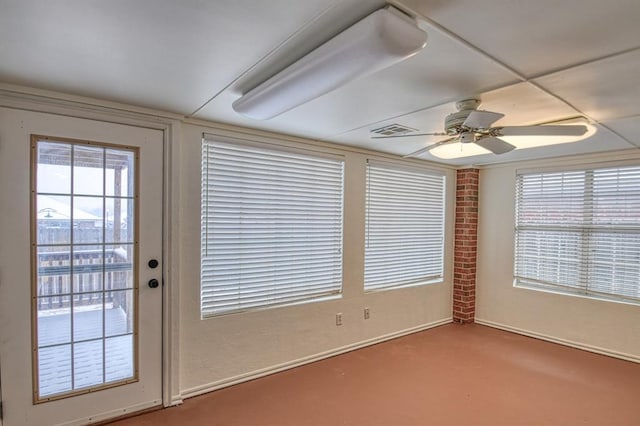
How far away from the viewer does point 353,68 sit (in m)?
1.42

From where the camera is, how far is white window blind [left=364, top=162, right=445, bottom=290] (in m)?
3.94

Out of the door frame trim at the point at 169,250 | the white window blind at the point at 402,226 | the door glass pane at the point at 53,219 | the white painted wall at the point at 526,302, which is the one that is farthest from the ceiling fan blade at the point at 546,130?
the door glass pane at the point at 53,219

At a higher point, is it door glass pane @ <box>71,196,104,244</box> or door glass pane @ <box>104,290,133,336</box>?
door glass pane @ <box>71,196,104,244</box>

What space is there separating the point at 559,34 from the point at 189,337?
294cm

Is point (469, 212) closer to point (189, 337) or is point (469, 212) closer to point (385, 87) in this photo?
point (385, 87)

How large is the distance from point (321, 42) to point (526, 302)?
4232mm

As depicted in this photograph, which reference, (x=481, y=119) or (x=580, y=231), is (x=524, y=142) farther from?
(x=580, y=231)

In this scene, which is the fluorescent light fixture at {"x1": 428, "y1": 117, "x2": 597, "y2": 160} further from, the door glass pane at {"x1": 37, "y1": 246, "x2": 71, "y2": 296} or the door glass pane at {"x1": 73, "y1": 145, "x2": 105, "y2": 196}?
the door glass pane at {"x1": 37, "y1": 246, "x2": 71, "y2": 296}

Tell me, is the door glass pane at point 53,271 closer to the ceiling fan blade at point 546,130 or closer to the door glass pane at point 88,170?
the door glass pane at point 88,170

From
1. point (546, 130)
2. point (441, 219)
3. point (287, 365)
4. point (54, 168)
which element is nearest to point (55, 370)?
point (54, 168)

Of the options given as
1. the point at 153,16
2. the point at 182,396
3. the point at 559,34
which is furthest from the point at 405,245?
the point at 153,16

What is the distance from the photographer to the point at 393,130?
114 inches

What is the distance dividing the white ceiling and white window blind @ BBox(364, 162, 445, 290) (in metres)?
1.57

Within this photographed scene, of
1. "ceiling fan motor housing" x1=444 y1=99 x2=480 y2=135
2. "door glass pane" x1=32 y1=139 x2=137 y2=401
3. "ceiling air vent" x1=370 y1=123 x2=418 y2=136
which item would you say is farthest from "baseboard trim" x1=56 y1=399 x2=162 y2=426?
"ceiling fan motor housing" x1=444 y1=99 x2=480 y2=135
